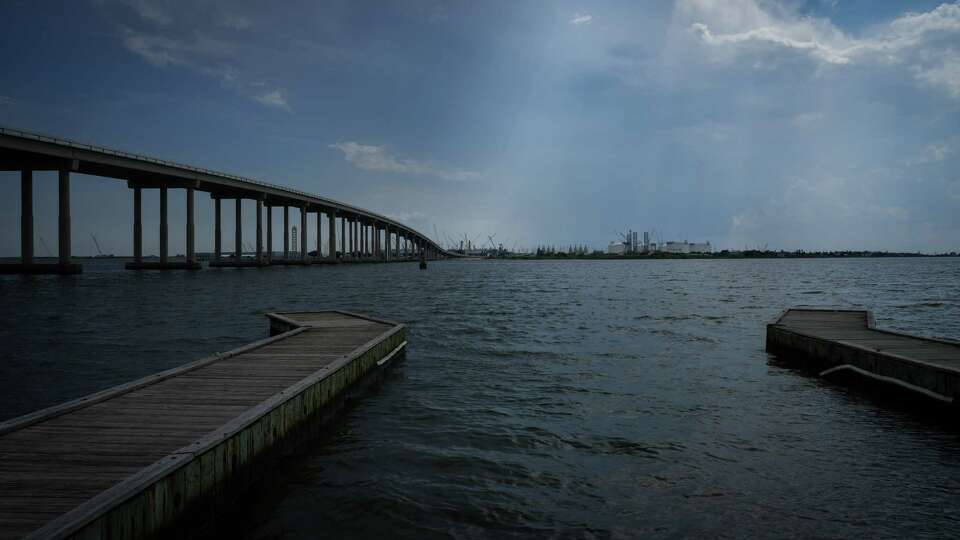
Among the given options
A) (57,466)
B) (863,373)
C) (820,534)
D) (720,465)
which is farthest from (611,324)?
(57,466)

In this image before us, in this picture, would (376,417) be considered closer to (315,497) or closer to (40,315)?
(315,497)

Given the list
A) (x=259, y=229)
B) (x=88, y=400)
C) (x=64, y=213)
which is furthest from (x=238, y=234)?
(x=88, y=400)

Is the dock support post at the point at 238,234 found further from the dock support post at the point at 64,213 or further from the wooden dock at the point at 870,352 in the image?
the wooden dock at the point at 870,352

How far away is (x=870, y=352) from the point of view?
13.0 meters

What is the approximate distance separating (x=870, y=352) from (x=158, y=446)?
13.7 meters

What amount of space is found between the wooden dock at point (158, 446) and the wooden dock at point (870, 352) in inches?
432

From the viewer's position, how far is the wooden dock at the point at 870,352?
35.8 feet

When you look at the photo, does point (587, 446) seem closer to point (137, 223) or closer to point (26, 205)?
point (26, 205)

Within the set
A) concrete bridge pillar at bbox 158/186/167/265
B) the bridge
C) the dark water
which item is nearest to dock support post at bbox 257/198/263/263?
the bridge

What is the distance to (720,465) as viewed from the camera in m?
8.04

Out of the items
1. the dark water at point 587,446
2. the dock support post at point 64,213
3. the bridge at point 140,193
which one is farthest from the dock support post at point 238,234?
the dark water at point 587,446

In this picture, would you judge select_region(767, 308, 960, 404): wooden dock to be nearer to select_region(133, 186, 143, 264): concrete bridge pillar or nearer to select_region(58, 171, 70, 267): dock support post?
select_region(58, 171, 70, 267): dock support post

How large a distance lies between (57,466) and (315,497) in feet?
8.84

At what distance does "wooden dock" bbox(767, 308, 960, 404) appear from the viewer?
1092cm
